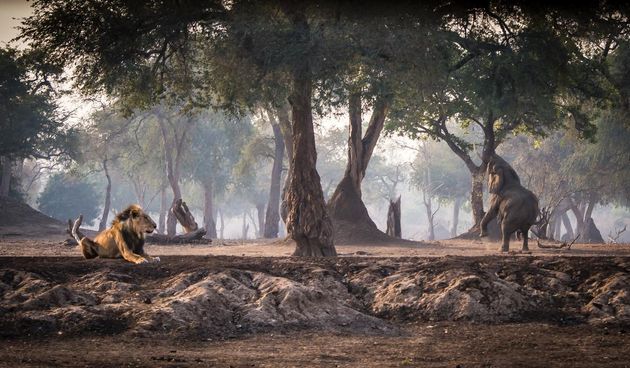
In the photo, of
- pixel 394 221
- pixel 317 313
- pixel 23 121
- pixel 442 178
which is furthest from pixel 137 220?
pixel 442 178

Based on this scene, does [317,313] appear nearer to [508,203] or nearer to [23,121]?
[508,203]

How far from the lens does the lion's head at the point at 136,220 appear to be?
597 inches

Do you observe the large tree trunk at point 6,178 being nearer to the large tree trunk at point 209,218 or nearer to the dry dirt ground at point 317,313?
the large tree trunk at point 209,218

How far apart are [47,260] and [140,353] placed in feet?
19.2

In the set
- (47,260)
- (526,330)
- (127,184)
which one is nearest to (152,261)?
(47,260)

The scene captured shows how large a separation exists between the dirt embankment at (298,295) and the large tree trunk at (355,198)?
1637cm

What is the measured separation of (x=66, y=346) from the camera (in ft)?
33.6

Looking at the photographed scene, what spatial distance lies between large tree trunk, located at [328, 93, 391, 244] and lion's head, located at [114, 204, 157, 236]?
50.4 ft

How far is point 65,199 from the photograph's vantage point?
77375mm

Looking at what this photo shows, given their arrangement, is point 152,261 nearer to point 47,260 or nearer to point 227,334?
point 47,260

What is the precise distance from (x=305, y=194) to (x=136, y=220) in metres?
6.00

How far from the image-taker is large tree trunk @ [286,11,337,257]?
20250 millimetres

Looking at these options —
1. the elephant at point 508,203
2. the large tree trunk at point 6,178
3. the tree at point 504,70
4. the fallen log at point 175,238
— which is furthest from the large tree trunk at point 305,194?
the large tree trunk at point 6,178

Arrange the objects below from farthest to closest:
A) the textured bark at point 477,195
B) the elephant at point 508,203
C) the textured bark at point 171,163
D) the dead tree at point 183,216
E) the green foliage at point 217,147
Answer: the green foliage at point 217,147, the textured bark at point 171,163, the textured bark at point 477,195, the dead tree at point 183,216, the elephant at point 508,203
